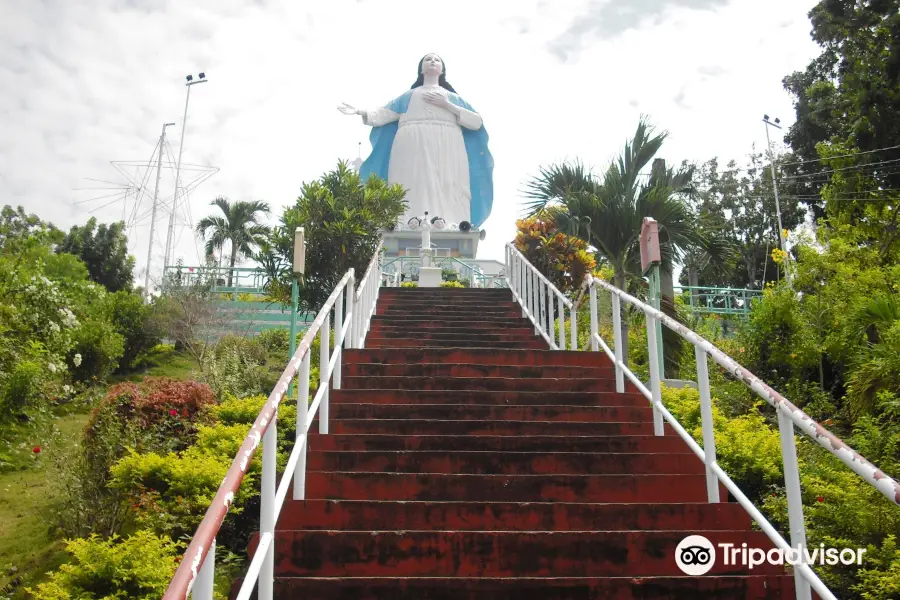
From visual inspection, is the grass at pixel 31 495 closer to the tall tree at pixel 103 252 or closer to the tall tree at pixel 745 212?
the tall tree at pixel 103 252

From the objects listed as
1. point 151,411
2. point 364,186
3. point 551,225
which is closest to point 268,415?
point 151,411

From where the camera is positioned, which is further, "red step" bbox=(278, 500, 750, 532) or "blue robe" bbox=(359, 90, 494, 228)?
"blue robe" bbox=(359, 90, 494, 228)

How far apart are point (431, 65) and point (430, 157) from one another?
279 cm

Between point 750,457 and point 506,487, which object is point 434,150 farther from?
point 506,487

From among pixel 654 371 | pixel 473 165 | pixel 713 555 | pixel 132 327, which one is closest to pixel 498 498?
pixel 713 555

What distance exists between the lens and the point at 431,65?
22875mm

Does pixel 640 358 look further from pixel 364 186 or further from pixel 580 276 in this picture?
pixel 364 186

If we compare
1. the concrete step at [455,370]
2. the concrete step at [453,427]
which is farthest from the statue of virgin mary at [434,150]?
the concrete step at [453,427]

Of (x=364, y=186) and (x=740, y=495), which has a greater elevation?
(x=364, y=186)

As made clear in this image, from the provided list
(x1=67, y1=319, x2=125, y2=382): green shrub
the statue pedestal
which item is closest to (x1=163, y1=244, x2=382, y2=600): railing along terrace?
(x1=67, y1=319, x2=125, y2=382): green shrub

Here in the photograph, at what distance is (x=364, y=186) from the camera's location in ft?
45.4

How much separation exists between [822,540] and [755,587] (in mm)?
994

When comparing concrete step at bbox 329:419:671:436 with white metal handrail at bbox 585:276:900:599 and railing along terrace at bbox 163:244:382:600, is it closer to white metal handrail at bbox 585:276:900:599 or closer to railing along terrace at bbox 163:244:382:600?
railing along terrace at bbox 163:244:382:600

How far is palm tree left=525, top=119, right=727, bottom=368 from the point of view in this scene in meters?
10.9
